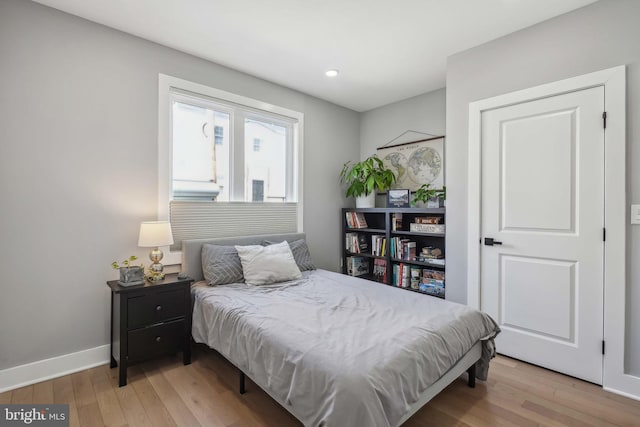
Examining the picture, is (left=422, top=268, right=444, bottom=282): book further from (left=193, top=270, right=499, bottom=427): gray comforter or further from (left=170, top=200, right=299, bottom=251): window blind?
(left=170, top=200, right=299, bottom=251): window blind

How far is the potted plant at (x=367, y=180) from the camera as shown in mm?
3729

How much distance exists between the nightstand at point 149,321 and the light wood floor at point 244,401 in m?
0.17

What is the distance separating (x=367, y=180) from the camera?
377 cm

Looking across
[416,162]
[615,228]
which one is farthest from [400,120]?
[615,228]

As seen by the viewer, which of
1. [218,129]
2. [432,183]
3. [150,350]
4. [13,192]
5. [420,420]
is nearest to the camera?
[420,420]

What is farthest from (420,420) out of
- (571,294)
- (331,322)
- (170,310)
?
(170,310)

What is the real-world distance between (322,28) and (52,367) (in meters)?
3.21

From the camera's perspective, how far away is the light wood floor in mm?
1716

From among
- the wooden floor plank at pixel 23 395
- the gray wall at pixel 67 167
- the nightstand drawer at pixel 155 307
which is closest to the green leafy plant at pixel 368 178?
the gray wall at pixel 67 167

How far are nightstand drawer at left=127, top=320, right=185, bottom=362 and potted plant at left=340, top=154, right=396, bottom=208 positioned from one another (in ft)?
8.20

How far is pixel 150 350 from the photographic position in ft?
7.18

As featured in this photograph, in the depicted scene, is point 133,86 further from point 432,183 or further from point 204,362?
point 432,183

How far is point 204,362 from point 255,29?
2679 mm

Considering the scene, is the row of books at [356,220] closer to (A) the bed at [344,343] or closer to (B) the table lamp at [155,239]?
(A) the bed at [344,343]
